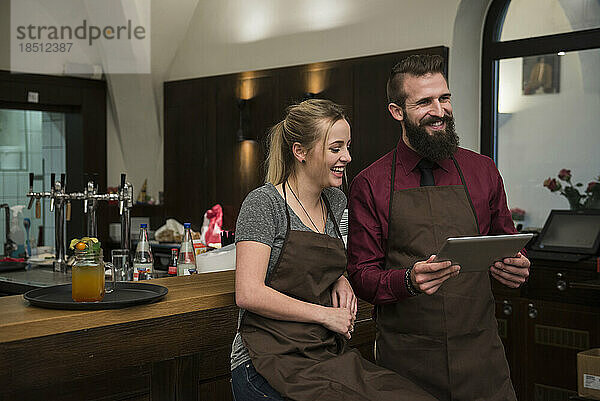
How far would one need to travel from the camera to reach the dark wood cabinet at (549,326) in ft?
14.2

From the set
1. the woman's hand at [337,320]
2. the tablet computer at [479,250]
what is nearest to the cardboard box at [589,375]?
the tablet computer at [479,250]

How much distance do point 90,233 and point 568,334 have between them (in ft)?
9.44

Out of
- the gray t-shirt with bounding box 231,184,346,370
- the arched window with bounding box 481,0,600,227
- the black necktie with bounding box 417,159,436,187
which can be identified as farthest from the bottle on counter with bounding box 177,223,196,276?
the arched window with bounding box 481,0,600,227

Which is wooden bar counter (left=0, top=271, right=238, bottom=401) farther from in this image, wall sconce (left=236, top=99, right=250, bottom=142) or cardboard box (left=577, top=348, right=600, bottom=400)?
wall sconce (left=236, top=99, right=250, bottom=142)

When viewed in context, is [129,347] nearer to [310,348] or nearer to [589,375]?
[310,348]

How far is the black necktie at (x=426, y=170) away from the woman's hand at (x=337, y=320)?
0.50 meters

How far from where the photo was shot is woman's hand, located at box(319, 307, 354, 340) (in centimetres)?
207

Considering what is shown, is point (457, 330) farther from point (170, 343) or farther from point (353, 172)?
point (353, 172)

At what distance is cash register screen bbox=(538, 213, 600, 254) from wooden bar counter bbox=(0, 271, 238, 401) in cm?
262

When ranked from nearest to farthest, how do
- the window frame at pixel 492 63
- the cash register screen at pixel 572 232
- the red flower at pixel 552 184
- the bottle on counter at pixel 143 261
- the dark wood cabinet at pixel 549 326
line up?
the bottle on counter at pixel 143 261, the dark wood cabinet at pixel 549 326, the cash register screen at pixel 572 232, the red flower at pixel 552 184, the window frame at pixel 492 63

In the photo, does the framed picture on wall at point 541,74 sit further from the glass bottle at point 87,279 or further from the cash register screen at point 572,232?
the glass bottle at point 87,279

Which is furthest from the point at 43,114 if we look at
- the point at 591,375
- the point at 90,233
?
the point at 591,375

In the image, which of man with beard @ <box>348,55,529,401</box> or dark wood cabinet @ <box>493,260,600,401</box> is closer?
man with beard @ <box>348,55,529,401</box>

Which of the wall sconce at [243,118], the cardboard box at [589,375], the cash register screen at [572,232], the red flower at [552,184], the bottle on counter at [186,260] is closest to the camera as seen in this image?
the bottle on counter at [186,260]
